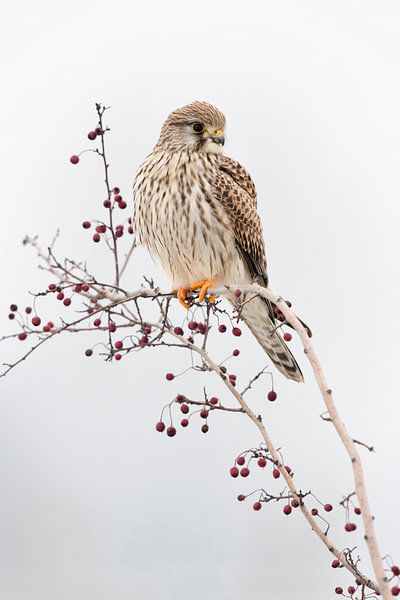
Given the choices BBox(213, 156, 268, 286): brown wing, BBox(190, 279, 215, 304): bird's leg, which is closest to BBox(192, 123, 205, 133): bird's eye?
BBox(213, 156, 268, 286): brown wing

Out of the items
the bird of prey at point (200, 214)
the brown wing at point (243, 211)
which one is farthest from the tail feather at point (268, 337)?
the brown wing at point (243, 211)

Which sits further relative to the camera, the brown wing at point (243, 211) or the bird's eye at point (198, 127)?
the bird's eye at point (198, 127)

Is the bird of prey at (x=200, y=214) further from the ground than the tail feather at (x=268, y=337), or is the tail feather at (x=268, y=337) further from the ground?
the bird of prey at (x=200, y=214)

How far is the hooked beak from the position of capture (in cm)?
466

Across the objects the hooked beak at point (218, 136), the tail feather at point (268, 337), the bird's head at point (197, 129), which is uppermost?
the bird's head at point (197, 129)

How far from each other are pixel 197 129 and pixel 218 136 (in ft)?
0.41

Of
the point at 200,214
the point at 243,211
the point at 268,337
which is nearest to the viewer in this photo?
the point at 200,214

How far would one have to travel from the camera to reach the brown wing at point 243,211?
15.0ft

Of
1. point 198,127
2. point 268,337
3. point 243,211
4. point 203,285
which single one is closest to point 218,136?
point 198,127

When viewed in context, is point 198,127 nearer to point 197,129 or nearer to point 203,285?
point 197,129

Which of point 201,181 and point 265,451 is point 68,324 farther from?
point 201,181

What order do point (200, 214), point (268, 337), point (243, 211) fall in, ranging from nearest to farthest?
point (200, 214) → point (243, 211) → point (268, 337)

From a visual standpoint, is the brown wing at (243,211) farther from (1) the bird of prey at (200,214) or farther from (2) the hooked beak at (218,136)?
(2) the hooked beak at (218,136)

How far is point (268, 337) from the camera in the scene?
15.8 ft
